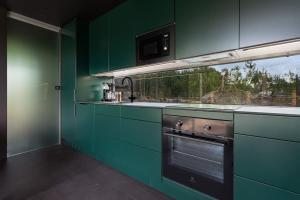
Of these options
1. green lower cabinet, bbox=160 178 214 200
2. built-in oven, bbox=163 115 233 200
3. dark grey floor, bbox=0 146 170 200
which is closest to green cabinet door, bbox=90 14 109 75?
dark grey floor, bbox=0 146 170 200

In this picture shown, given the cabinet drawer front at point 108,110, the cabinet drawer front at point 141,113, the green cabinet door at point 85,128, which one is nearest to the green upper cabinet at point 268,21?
the cabinet drawer front at point 141,113

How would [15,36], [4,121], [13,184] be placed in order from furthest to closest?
[15,36]
[4,121]
[13,184]

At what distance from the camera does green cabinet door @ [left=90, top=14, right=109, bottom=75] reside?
2.70m

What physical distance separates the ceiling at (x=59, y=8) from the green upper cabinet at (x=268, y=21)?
6.25ft

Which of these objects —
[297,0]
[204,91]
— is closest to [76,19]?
[204,91]

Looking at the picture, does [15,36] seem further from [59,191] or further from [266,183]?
[266,183]

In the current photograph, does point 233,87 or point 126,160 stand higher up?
point 233,87

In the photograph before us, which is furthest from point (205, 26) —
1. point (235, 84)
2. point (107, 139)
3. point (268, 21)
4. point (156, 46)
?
point (107, 139)

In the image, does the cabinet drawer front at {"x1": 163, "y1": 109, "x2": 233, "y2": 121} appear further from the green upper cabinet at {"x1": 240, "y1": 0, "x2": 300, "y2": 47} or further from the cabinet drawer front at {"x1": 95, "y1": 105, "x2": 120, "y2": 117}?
the cabinet drawer front at {"x1": 95, "y1": 105, "x2": 120, "y2": 117}

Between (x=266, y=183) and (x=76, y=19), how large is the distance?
334cm

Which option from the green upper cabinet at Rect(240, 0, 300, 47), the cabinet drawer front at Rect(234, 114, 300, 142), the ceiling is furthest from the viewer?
the ceiling

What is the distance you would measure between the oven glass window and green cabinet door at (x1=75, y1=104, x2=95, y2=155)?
147cm

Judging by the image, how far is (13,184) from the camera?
193 cm

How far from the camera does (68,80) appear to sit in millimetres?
3170
